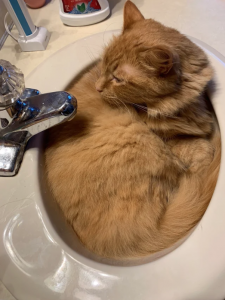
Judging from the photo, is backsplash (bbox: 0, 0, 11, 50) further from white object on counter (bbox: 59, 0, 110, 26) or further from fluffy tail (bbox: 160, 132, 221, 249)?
fluffy tail (bbox: 160, 132, 221, 249)

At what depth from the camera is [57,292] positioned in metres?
0.51

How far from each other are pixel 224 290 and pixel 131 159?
0.39 m

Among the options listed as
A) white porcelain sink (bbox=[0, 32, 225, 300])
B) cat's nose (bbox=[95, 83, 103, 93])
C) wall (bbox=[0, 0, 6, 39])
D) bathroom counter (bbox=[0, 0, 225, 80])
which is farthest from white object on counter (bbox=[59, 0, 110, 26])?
white porcelain sink (bbox=[0, 32, 225, 300])

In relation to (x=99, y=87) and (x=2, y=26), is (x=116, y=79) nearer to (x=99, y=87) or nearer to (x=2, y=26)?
(x=99, y=87)

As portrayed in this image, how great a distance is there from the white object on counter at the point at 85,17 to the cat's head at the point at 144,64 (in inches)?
10.2

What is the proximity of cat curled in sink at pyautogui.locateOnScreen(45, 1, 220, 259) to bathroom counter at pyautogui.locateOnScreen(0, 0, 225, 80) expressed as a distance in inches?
10.3

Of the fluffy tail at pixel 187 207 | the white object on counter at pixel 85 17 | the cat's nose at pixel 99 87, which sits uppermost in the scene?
the white object on counter at pixel 85 17

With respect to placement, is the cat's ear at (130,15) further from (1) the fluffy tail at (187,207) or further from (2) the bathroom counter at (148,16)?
(1) the fluffy tail at (187,207)

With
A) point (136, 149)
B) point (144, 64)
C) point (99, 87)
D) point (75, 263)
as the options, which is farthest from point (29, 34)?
point (75, 263)

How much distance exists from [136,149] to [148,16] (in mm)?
693

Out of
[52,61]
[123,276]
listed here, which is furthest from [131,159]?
[52,61]

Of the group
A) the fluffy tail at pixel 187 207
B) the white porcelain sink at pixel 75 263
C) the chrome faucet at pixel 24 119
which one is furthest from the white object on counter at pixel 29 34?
the fluffy tail at pixel 187 207

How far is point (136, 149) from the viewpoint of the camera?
733 mm

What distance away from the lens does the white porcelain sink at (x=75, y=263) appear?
0.52m
